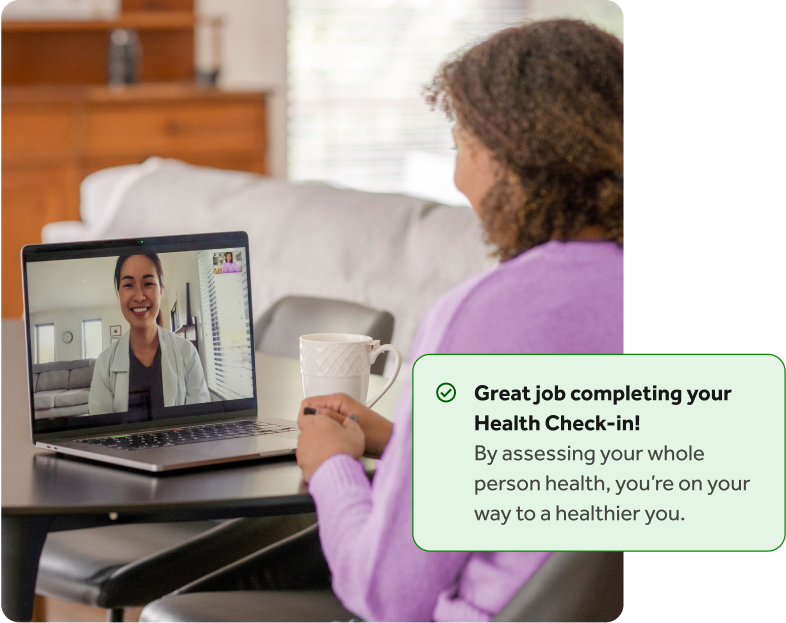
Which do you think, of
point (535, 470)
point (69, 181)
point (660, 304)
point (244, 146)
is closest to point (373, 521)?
point (535, 470)

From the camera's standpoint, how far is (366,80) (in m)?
5.74

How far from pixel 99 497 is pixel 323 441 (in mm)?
220

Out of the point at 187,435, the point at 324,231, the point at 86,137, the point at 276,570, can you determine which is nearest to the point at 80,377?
the point at 187,435

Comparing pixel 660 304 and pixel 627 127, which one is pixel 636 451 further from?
pixel 627 127

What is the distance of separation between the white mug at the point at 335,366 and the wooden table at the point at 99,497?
0.34 ft

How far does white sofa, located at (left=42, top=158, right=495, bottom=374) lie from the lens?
8.48ft

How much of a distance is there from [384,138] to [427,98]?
480cm

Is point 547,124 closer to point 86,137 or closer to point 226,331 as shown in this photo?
point 226,331

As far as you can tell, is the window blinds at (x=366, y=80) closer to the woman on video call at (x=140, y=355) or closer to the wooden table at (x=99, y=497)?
the woman on video call at (x=140, y=355)

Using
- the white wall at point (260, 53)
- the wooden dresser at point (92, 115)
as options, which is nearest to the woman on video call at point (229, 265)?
the wooden dresser at point (92, 115)

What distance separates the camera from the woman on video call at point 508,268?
0.92m

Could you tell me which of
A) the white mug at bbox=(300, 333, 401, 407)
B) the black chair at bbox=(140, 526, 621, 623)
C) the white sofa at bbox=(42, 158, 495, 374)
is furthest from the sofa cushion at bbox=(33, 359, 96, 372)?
the white sofa at bbox=(42, 158, 495, 374)

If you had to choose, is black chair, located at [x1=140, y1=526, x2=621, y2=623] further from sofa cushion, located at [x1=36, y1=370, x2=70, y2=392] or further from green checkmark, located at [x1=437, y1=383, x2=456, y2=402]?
sofa cushion, located at [x1=36, y1=370, x2=70, y2=392]

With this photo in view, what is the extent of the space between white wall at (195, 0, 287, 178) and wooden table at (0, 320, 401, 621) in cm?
432
